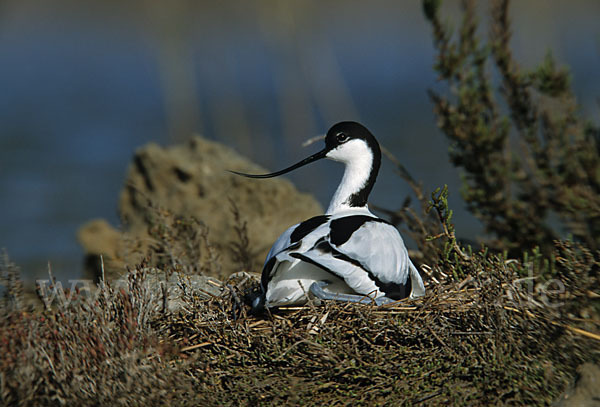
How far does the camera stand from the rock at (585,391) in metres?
2.51

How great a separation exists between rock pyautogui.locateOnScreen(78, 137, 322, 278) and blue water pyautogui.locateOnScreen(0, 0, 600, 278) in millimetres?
891

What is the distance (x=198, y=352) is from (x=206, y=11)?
1808 cm

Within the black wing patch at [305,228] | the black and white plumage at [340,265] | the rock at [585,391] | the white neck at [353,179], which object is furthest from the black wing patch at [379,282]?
the rock at [585,391]

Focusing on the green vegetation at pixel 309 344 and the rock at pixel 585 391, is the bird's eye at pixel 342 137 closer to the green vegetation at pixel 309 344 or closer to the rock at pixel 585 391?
the green vegetation at pixel 309 344

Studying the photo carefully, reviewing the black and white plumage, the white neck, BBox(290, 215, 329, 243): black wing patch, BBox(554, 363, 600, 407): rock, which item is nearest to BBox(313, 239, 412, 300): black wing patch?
the black and white plumage

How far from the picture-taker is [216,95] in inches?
827

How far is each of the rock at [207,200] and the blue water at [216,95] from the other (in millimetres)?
891

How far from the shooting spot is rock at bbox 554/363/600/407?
98.7 inches

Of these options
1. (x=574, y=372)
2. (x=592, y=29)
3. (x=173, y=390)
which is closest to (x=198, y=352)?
(x=173, y=390)

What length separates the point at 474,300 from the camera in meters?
3.13

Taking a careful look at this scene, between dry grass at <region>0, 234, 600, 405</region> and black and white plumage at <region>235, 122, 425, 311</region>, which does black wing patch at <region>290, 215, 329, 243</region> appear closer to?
black and white plumage at <region>235, 122, 425, 311</region>

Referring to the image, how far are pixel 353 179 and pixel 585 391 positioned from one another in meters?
1.83

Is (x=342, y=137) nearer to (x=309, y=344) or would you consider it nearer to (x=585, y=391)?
(x=309, y=344)

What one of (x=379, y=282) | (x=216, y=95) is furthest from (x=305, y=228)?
(x=216, y=95)
